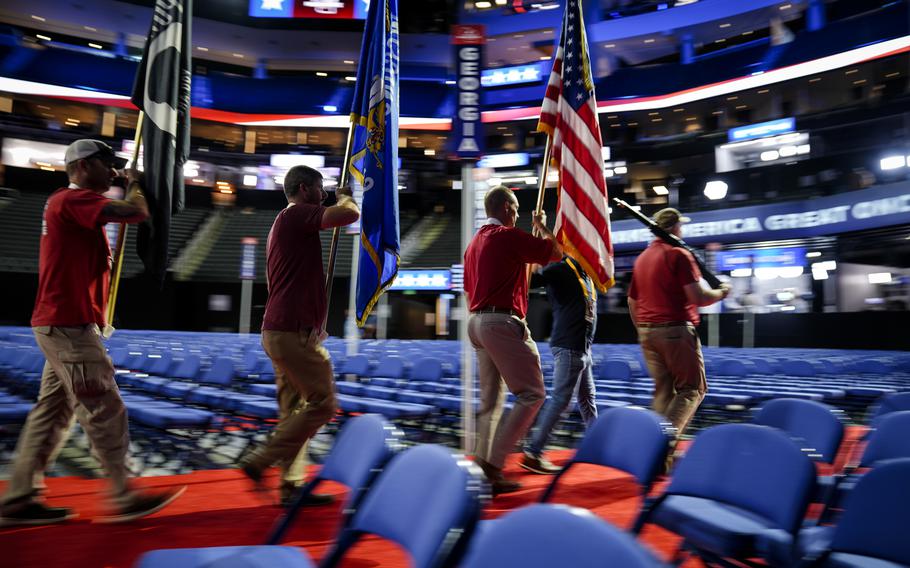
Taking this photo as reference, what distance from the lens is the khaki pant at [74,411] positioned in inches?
113

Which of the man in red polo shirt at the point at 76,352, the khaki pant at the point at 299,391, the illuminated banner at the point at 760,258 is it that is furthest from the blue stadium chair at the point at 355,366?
the illuminated banner at the point at 760,258

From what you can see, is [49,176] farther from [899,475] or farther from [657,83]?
[899,475]

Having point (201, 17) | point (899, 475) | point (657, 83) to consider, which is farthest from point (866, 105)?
point (201, 17)

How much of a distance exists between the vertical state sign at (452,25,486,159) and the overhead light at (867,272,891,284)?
1879cm

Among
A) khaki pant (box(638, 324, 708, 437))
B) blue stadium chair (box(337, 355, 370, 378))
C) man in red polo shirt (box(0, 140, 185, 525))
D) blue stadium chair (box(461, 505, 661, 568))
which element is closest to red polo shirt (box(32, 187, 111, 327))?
man in red polo shirt (box(0, 140, 185, 525))

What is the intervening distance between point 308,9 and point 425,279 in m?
16.6

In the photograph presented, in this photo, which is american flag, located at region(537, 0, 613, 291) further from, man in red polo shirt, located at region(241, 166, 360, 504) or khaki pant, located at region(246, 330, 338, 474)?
khaki pant, located at region(246, 330, 338, 474)

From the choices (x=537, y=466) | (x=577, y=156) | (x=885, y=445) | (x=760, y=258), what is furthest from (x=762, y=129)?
(x=885, y=445)

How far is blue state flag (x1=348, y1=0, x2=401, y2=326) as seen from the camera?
3760 mm

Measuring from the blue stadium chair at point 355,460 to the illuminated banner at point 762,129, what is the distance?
25791mm

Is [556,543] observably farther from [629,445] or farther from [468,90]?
[468,90]

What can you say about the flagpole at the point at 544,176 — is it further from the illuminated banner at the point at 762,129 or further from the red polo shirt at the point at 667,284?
the illuminated banner at the point at 762,129

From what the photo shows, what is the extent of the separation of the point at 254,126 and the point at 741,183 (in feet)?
84.3

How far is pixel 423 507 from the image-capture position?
1.54 meters
